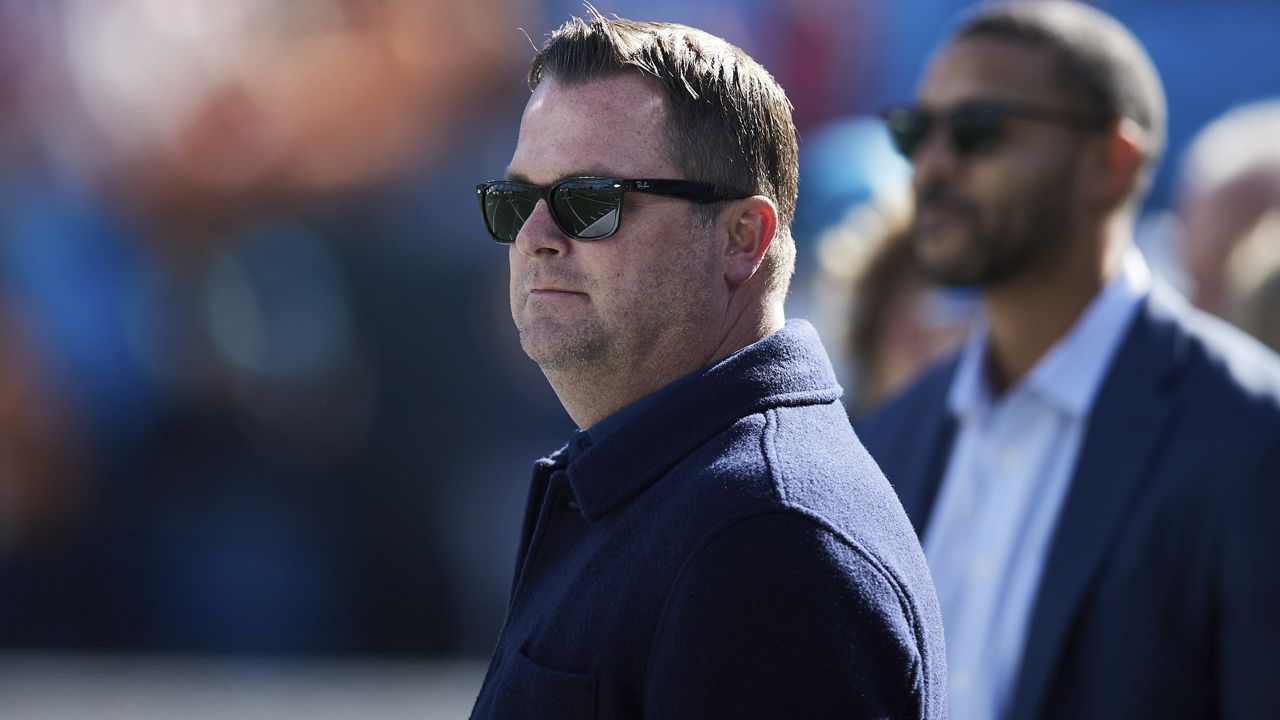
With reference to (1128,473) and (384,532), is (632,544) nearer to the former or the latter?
(1128,473)

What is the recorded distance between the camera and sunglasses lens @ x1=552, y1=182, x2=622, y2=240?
181cm

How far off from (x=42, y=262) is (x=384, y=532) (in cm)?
234

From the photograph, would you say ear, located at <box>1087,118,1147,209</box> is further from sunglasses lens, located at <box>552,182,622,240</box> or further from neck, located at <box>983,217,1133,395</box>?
sunglasses lens, located at <box>552,182,622,240</box>

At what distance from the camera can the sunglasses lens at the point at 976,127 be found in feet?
10.8

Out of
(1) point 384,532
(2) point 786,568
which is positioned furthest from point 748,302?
(1) point 384,532

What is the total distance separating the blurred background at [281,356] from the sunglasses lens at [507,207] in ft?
17.6

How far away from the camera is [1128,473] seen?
2.77 m

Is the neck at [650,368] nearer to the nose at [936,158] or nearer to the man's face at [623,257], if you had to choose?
the man's face at [623,257]

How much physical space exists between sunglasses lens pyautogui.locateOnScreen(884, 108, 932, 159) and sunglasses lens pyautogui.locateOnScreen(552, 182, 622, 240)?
1729 millimetres

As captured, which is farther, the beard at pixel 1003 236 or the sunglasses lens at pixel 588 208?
the beard at pixel 1003 236

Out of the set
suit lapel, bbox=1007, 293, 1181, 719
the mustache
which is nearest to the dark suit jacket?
suit lapel, bbox=1007, 293, 1181, 719

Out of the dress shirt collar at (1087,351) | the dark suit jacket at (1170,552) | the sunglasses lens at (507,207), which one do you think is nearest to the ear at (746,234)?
the sunglasses lens at (507,207)

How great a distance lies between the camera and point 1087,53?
11.0 ft

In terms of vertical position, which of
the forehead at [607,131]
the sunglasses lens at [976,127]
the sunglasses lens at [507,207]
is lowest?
the sunglasses lens at [976,127]
